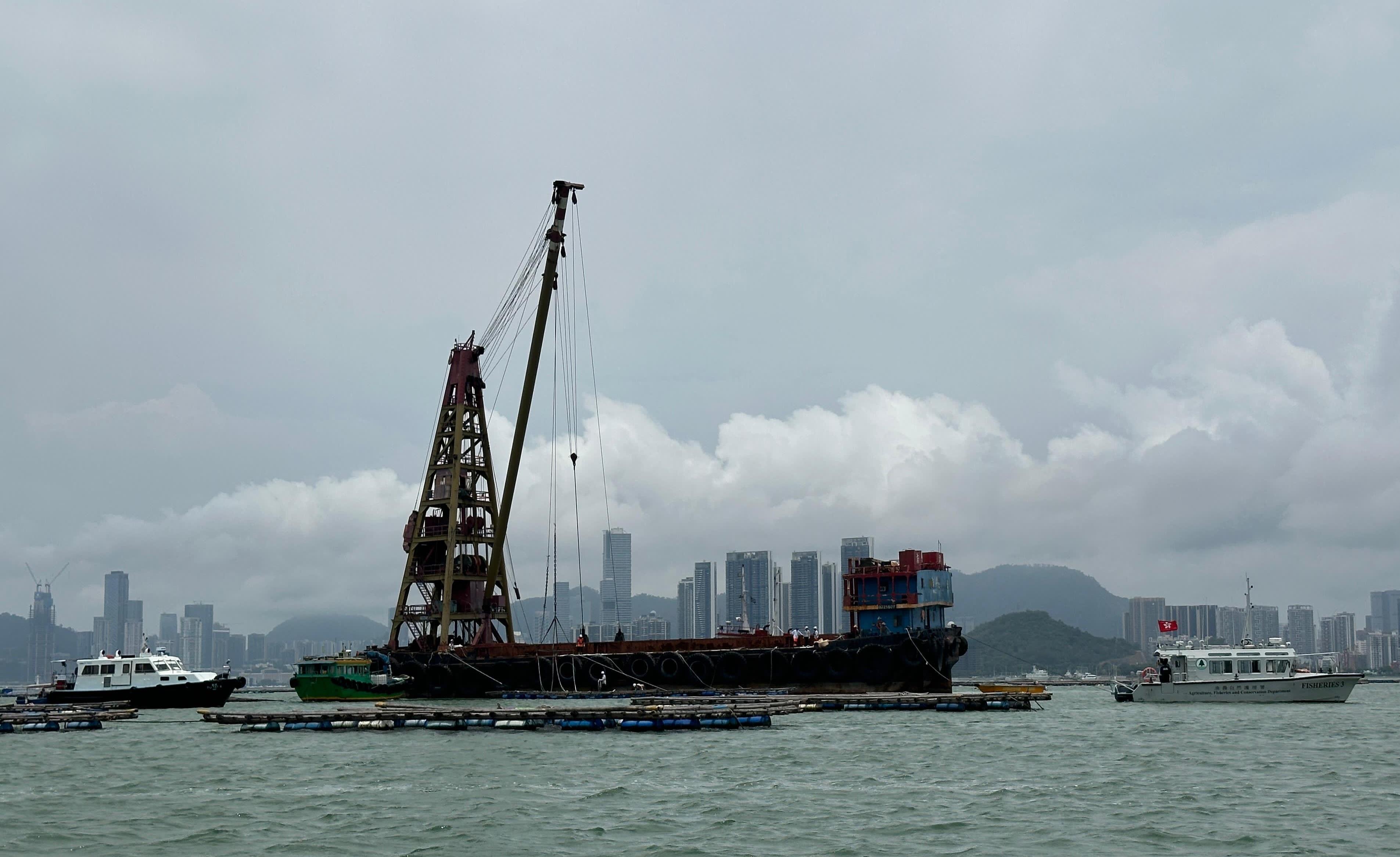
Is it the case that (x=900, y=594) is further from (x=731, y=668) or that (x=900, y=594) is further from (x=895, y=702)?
(x=895, y=702)

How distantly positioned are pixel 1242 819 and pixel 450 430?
74456 mm

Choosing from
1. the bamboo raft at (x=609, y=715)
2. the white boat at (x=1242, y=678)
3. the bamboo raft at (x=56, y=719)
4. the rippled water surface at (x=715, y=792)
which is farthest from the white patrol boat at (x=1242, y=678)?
the bamboo raft at (x=56, y=719)

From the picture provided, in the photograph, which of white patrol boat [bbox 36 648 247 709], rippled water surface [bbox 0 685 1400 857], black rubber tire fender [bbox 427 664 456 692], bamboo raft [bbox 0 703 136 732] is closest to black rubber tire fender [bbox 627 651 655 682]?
black rubber tire fender [bbox 427 664 456 692]

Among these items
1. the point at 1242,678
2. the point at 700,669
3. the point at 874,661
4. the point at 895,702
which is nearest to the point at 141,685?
the point at 700,669

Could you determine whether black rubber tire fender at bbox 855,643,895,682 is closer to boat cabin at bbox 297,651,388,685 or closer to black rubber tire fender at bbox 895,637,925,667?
black rubber tire fender at bbox 895,637,925,667

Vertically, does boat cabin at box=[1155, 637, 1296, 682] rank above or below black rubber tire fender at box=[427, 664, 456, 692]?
above

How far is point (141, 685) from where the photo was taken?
7412 centimetres

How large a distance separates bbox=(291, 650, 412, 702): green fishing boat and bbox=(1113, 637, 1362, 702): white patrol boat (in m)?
49.5

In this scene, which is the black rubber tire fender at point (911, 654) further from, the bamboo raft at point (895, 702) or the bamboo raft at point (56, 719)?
the bamboo raft at point (56, 719)

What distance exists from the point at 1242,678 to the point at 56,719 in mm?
61384

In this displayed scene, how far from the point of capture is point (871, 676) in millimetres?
76188

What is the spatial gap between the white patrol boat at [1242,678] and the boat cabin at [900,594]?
16.0 m

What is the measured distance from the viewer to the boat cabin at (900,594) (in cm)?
8575

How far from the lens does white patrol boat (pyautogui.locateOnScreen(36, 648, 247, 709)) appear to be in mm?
74188
